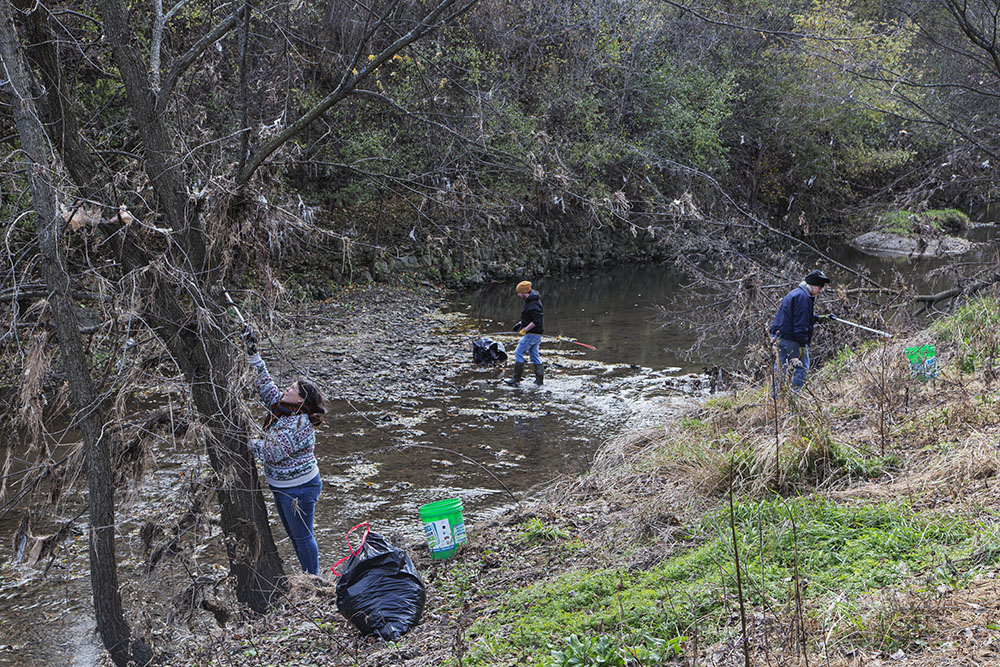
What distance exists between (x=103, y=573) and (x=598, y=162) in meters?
17.8

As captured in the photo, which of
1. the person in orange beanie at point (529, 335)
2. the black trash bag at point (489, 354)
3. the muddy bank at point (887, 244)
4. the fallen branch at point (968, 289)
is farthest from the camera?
the muddy bank at point (887, 244)

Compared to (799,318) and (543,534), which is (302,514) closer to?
(543,534)

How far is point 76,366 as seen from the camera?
4.91m

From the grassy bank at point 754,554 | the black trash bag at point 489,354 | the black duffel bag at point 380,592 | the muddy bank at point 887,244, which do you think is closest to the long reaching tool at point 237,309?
the black duffel bag at point 380,592

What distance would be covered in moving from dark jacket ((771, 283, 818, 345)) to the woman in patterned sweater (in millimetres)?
6128

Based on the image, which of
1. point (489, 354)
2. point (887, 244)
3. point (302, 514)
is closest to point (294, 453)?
point (302, 514)

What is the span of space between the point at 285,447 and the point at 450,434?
465 cm

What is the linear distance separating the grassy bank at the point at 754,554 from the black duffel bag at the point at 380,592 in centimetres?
13

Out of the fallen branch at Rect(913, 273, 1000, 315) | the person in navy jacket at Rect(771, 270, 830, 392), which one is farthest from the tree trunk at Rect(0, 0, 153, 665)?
the fallen branch at Rect(913, 273, 1000, 315)

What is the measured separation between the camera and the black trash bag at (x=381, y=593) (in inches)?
208

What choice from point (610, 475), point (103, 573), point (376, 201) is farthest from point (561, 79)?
point (103, 573)

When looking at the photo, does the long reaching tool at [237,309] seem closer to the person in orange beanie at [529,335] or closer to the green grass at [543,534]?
the green grass at [543,534]

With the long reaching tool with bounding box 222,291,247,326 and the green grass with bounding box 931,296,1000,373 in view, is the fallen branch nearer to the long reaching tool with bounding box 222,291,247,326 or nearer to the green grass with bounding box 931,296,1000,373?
the green grass with bounding box 931,296,1000,373

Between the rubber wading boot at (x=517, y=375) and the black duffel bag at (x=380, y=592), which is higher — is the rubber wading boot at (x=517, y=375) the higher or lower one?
the lower one
